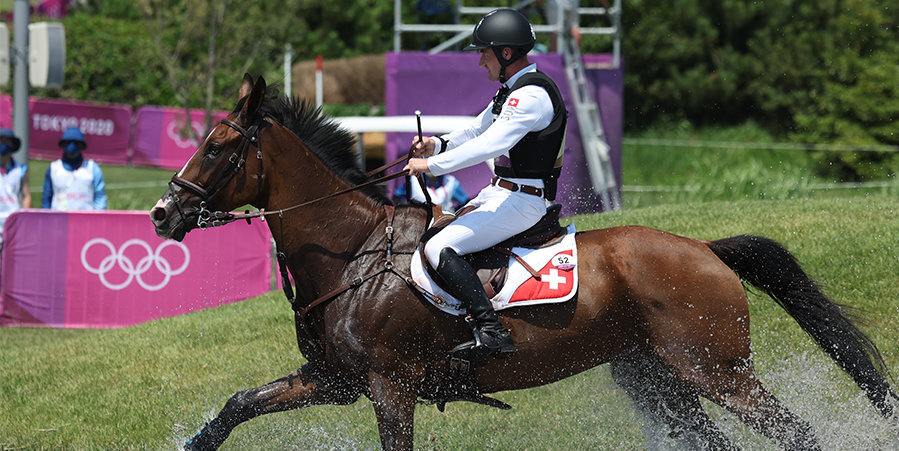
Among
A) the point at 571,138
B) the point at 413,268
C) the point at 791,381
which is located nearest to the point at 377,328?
the point at 413,268

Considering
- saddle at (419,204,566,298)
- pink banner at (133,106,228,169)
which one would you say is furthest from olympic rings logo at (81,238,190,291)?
pink banner at (133,106,228,169)

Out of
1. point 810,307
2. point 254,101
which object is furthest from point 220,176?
point 810,307

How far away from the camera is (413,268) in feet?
16.1

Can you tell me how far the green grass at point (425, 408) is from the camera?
625 centimetres

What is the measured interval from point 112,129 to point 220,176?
872 inches

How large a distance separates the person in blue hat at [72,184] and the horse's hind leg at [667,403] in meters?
7.57

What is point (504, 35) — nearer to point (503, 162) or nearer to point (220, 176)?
point (503, 162)

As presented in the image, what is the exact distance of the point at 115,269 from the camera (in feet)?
34.1

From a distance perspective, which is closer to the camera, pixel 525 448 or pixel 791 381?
pixel 791 381

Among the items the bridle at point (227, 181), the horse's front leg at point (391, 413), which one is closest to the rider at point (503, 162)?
the bridle at point (227, 181)

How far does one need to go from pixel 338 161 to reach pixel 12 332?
6.73m

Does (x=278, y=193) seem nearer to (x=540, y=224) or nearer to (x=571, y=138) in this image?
(x=540, y=224)

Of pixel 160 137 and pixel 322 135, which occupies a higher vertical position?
pixel 322 135

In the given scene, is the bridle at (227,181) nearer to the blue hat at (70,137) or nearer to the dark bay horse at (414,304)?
the dark bay horse at (414,304)
